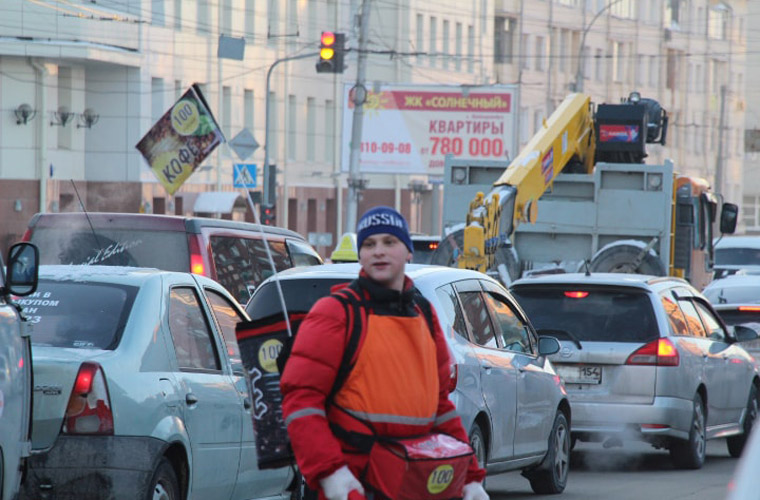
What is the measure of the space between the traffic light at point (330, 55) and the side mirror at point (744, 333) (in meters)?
15.5

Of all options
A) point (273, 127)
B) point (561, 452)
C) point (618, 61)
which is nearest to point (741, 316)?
point (561, 452)

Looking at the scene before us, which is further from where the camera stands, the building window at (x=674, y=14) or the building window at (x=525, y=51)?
the building window at (x=674, y=14)

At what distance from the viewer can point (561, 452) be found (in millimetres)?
12438

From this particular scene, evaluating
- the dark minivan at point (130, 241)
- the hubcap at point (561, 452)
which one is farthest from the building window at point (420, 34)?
the hubcap at point (561, 452)

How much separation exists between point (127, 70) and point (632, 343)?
118 ft

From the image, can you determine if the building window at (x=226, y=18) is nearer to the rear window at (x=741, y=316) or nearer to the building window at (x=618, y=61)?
the rear window at (x=741, y=316)

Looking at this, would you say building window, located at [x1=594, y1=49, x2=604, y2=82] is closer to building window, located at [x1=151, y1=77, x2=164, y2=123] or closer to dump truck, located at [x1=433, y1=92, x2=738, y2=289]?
building window, located at [x1=151, y1=77, x2=164, y2=123]

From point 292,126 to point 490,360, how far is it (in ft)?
159

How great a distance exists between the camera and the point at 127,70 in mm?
48188

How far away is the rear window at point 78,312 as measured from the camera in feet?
27.0

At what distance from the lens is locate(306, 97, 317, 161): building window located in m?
60.6

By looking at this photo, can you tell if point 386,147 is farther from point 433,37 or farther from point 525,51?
point 525,51

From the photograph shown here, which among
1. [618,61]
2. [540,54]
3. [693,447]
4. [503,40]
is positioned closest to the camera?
[693,447]

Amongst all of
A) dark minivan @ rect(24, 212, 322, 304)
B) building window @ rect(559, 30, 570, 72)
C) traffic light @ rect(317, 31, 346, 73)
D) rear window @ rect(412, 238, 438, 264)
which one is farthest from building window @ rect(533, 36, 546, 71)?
dark minivan @ rect(24, 212, 322, 304)
